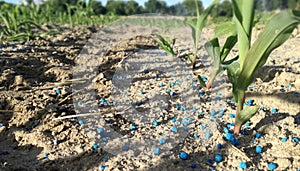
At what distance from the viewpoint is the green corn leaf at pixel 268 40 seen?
0.96 m

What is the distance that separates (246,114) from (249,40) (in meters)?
0.32

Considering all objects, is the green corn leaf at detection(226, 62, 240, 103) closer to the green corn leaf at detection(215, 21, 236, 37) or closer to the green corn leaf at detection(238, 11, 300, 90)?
the green corn leaf at detection(238, 11, 300, 90)

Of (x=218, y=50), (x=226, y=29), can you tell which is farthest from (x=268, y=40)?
(x=226, y=29)

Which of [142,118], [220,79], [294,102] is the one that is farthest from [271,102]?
[142,118]

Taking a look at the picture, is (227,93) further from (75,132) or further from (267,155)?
(75,132)

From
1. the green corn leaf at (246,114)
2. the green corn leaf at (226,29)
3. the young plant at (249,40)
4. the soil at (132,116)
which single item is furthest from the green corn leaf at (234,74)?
the green corn leaf at (226,29)

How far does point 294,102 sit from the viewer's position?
160 cm

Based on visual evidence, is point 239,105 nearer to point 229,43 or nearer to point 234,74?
point 234,74

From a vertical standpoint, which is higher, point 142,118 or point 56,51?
point 56,51

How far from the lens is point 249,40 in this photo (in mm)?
1186

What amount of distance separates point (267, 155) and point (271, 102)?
53 centimetres

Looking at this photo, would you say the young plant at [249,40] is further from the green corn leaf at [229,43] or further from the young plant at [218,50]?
the green corn leaf at [229,43]

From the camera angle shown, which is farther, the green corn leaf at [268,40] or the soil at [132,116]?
the soil at [132,116]

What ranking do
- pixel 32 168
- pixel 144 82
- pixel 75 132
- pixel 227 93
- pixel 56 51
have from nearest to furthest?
pixel 32 168, pixel 75 132, pixel 227 93, pixel 144 82, pixel 56 51
